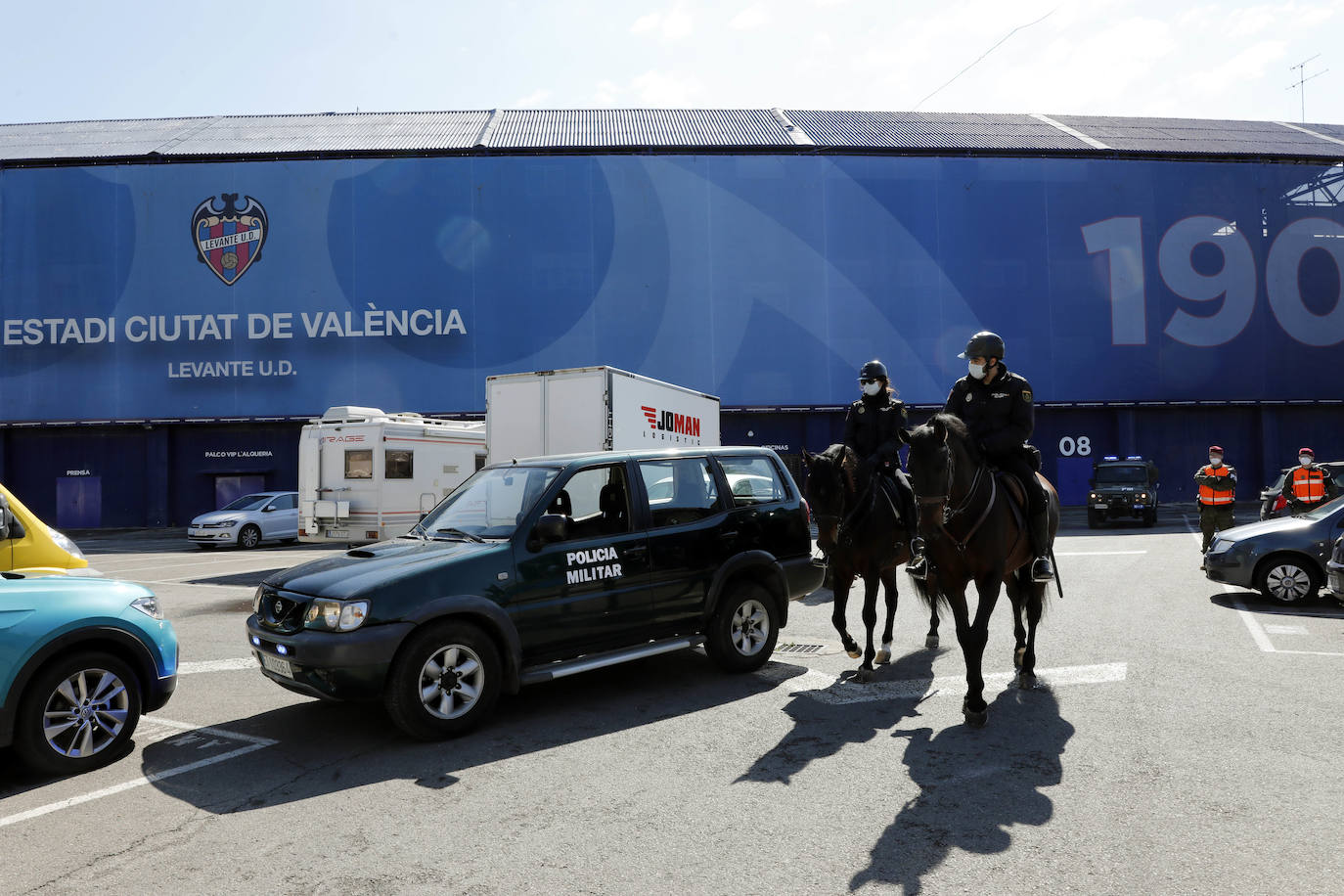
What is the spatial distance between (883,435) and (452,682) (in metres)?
4.39

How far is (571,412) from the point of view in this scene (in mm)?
12758

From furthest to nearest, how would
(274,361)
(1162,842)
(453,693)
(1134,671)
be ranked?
(274,361) < (1134,671) < (453,693) < (1162,842)

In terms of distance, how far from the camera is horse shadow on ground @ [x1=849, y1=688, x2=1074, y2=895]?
3826 millimetres

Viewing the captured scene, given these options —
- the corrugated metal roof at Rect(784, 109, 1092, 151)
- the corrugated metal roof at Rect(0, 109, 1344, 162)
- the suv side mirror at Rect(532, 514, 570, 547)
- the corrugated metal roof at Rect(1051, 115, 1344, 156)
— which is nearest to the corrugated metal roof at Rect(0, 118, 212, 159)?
the corrugated metal roof at Rect(0, 109, 1344, 162)

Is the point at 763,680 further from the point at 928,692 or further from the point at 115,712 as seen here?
the point at 115,712

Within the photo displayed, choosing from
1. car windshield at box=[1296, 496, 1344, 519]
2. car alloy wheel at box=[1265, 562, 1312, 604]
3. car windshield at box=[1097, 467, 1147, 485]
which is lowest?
car alloy wheel at box=[1265, 562, 1312, 604]

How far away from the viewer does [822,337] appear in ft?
111

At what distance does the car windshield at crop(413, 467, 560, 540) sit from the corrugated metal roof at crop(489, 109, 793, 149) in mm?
29726

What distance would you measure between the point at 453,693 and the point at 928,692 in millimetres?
3542

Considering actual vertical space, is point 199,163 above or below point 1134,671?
above

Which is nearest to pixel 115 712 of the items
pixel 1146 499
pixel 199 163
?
pixel 1146 499

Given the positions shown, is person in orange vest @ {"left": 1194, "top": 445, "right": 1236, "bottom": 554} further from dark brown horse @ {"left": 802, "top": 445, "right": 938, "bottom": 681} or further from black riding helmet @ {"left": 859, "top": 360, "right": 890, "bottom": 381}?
dark brown horse @ {"left": 802, "top": 445, "right": 938, "bottom": 681}

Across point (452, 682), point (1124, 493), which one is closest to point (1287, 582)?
point (452, 682)

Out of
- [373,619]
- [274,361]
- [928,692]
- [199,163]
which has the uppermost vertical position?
[199,163]
